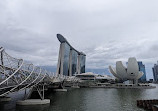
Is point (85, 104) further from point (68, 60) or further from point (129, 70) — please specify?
point (68, 60)

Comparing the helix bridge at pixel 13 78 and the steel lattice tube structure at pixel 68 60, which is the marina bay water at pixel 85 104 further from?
the steel lattice tube structure at pixel 68 60

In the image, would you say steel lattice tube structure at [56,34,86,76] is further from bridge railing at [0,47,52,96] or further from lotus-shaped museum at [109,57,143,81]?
bridge railing at [0,47,52,96]

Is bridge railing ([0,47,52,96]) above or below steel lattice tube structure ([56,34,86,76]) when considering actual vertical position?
below

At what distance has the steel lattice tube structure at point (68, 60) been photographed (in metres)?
132

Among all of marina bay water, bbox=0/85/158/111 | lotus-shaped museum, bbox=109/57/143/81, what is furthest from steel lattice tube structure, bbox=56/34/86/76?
marina bay water, bbox=0/85/158/111

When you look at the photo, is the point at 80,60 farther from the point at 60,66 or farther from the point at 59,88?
the point at 59,88

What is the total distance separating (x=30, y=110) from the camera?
22.9 meters

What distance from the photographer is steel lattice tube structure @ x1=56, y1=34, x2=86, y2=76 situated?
132 meters

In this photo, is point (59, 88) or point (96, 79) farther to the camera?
point (96, 79)

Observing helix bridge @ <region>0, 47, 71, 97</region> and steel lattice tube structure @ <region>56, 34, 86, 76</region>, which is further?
steel lattice tube structure @ <region>56, 34, 86, 76</region>

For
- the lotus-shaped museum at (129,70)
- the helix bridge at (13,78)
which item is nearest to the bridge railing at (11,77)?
the helix bridge at (13,78)

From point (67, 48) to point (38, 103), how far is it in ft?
376

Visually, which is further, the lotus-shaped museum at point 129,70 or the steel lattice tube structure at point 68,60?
the steel lattice tube structure at point 68,60

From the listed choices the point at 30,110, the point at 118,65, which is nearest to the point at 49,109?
the point at 30,110
